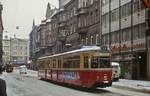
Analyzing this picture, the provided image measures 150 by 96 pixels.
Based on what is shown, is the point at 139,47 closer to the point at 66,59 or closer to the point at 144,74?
the point at 144,74

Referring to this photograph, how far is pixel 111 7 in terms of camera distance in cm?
6369

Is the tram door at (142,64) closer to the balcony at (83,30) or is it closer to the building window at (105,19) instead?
the building window at (105,19)

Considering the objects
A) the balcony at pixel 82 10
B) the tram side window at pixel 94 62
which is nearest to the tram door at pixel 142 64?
the balcony at pixel 82 10

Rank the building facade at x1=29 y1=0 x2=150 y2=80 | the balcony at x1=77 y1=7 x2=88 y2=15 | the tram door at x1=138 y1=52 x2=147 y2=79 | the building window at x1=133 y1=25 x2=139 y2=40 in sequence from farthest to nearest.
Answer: the balcony at x1=77 y1=7 x2=88 y2=15 < the building window at x1=133 y1=25 x2=139 y2=40 < the tram door at x1=138 y1=52 x2=147 y2=79 < the building facade at x1=29 y1=0 x2=150 y2=80

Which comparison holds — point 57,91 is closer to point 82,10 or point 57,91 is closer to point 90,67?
point 90,67

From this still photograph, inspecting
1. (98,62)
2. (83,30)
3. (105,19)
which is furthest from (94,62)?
(83,30)

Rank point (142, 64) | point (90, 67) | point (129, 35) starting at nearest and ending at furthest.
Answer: point (90, 67) → point (142, 64) → point (129, 35)

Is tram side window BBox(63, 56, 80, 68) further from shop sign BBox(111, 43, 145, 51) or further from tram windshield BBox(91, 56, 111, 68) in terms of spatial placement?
shop sign BBox(111, 43, 145, 51)

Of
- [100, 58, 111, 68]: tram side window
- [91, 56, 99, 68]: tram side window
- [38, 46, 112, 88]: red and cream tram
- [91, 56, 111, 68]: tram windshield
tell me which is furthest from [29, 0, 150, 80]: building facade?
[91, 56, 99, 68]: tram side window

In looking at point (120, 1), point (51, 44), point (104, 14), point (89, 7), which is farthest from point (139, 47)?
point (51, 44)

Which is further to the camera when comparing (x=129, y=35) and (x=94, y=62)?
(x=129, y=35)

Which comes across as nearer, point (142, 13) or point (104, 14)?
point (142, 13)

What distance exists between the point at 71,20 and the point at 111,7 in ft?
90.5

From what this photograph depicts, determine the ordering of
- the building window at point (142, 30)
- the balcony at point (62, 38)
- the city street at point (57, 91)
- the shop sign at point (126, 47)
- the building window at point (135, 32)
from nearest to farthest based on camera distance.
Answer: the city street at point (57, 91), the building window at point (142, 30), the shop sign at point (126, 47), the building window at point (135, 32), the balcony at point (62, 38)
